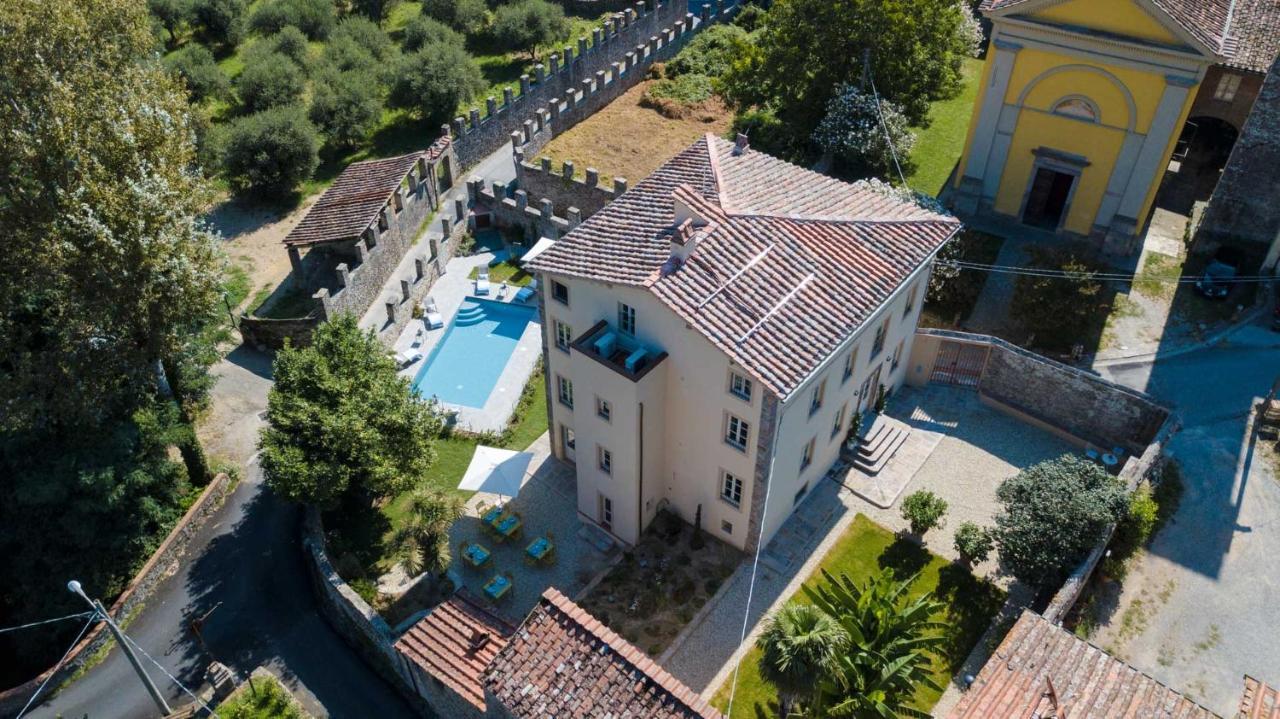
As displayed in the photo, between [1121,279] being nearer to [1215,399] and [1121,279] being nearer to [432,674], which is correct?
[1215,399]

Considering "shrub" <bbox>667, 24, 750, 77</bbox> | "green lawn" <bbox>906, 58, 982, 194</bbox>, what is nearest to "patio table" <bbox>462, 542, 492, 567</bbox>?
"green lawn" <bbox>906, 58, 982, 194</bbox>

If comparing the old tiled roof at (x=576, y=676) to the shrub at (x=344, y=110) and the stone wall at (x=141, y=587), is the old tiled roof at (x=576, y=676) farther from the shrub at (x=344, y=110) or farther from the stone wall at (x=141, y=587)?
the shrub at (x=344, y=110)

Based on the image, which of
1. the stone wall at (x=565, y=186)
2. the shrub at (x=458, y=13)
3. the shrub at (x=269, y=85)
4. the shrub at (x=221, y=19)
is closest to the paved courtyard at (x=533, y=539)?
the stone wall at (x=565, y=186)

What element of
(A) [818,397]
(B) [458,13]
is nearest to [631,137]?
(B) [458,13]

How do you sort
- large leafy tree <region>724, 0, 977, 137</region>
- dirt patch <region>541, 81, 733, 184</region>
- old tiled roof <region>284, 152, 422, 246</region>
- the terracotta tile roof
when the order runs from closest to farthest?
the terracotta tile roof < old tiled roof <region>284, 152, 422, 246</region> < large leafy tree <region>724, 0, 977, 137</region> < dirt patch <region>541, 81, 733, 184</region>

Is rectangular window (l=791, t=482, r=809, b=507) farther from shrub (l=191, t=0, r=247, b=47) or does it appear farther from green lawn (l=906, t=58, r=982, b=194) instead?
shrub (l=191, t=0, r=247, b=47)

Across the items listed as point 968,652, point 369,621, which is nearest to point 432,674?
point 369,621
